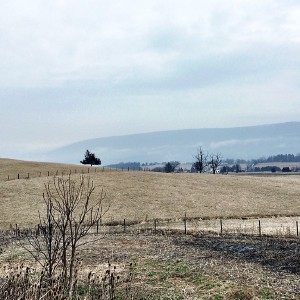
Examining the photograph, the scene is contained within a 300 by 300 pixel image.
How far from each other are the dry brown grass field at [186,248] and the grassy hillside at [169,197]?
0.44 ft

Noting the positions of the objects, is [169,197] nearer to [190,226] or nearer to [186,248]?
[190,226]

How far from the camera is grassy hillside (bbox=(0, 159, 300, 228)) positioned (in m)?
59.0

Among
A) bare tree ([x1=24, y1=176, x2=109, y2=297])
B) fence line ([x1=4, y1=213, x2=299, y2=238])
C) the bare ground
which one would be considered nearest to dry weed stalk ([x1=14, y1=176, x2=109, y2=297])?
bare tree ([x1=24, y1=176, x2=109, y2=297])

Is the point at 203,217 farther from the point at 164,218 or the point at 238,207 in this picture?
the point at 238,207

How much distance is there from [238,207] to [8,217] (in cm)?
3112

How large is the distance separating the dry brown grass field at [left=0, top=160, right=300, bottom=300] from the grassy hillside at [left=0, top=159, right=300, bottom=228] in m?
0.13

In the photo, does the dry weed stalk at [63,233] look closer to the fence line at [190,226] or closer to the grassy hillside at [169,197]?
the fence line at [190,226]

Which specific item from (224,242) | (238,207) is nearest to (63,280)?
(224,242)

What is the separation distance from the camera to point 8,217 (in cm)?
5547

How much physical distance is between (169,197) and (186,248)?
127 feet

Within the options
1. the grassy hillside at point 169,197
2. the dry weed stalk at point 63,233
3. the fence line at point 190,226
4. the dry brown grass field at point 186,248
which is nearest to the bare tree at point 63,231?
the dry weed stalk at point 63,233

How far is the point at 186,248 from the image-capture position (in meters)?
31.5

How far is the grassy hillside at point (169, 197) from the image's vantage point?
194 ft

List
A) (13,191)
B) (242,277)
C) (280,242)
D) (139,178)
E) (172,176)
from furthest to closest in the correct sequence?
(172,176)
(139,178)
(13,191)
(280,242)
(242,277)
